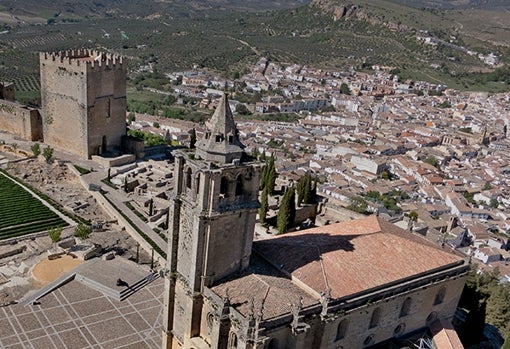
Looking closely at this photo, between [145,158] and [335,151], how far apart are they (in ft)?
118

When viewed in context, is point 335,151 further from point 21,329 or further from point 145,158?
point 21,329

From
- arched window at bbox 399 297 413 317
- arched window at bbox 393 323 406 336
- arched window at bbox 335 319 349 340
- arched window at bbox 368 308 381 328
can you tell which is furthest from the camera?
arched window at bbox 393 323 406 336

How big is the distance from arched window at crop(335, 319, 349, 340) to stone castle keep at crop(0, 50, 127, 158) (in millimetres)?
33303

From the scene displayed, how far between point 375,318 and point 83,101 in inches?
1342

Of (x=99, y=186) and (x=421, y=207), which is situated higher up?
(x=99, y=186)

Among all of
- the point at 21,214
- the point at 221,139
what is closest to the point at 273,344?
the point at 221,139

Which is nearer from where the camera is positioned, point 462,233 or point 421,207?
point 462,233

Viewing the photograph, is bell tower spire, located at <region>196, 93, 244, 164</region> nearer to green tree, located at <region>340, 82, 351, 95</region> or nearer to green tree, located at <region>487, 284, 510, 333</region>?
green tree, located at <region>487, 284, 510, 333</region>

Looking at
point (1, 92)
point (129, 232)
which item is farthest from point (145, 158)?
point (1, 92)

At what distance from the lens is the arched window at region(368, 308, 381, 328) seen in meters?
23.0

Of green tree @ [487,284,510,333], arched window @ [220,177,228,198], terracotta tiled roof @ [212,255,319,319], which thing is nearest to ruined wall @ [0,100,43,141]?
arched window @ [220,177,228,198]

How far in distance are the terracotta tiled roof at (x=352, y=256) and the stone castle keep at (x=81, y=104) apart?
29.3 meters

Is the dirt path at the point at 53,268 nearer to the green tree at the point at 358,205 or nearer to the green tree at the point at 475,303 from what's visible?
the green tree at the point at 358,205

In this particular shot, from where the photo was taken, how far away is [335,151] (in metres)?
78.2
